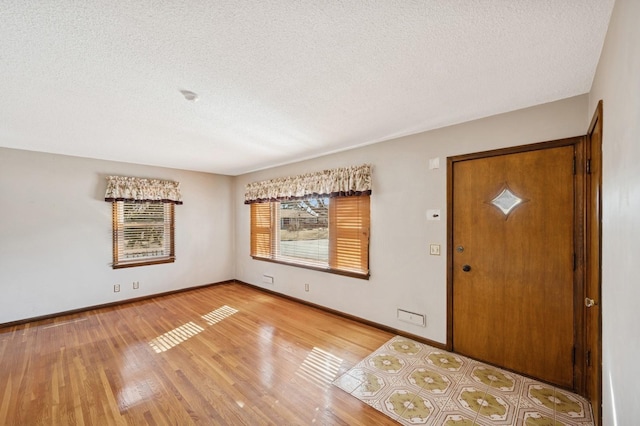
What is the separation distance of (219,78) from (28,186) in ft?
12.7

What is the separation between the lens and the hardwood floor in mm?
1906

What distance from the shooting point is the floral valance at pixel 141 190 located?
13.6 ft

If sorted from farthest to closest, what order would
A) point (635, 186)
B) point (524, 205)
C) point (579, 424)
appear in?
point (524, 205), point (579, 424), point (635, 186)

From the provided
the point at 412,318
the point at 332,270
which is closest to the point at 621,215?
the point at 412,318

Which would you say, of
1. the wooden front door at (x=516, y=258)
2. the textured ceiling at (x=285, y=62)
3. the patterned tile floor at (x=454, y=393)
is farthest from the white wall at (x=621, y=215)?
the wooden front door at (x=516, y=258)

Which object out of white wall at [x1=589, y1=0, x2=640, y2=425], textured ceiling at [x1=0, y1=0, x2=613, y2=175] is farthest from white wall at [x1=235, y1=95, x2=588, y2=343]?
white wall at [x1=589, y1=0, x2=640, y2=425]

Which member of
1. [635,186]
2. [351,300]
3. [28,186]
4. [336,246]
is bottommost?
[351,300]

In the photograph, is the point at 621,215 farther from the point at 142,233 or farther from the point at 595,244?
the point at 142,233

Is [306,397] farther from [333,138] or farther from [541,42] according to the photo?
[541,42]

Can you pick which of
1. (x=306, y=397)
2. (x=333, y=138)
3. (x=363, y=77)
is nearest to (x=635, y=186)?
(x=363, y=77)

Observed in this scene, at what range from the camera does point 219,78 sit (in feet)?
5.86

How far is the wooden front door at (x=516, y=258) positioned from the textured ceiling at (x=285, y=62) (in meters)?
0.56

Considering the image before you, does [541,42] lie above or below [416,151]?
above

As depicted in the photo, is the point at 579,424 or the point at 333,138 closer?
the point at 579,424
